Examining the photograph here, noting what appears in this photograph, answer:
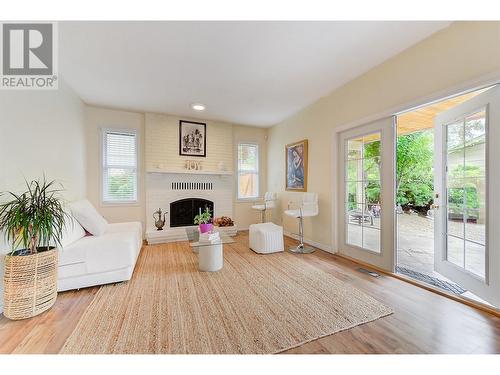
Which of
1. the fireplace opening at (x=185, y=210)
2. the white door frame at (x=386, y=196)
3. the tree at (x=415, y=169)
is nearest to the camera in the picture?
the white door frame at (x=386, y=196)

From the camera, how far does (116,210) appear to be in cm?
418

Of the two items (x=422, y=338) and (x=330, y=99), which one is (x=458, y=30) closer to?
(x=330, y=99)

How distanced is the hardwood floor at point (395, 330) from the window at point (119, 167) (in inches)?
94.2

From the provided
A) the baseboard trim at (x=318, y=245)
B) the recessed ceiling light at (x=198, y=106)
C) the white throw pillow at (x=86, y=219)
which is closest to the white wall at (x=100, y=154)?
the recessed ceiling light at (x=198, y=106)

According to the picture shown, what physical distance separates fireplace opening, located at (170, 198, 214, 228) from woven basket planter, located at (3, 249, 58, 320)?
265 cm

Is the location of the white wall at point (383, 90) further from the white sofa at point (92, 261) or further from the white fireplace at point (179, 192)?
the white sofa at point (92, 261)

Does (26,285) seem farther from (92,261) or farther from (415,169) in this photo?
(415,169)

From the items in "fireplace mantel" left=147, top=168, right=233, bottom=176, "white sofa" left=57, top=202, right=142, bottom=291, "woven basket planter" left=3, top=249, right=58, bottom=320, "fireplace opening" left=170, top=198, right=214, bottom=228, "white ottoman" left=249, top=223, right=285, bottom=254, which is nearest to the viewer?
"woven basket planter" left=3, top=249, right=58, bottom=320

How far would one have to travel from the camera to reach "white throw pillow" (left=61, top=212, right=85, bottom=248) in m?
2.27

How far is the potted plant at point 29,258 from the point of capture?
1.72 metres

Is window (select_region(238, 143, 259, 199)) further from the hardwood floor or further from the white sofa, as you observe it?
the hardwood floor

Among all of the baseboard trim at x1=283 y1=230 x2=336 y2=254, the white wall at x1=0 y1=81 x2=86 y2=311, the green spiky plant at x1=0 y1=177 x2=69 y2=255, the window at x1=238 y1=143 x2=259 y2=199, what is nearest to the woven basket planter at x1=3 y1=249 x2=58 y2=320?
the green spiky plant at x1=0 y1=177 x2=69 y2=255
